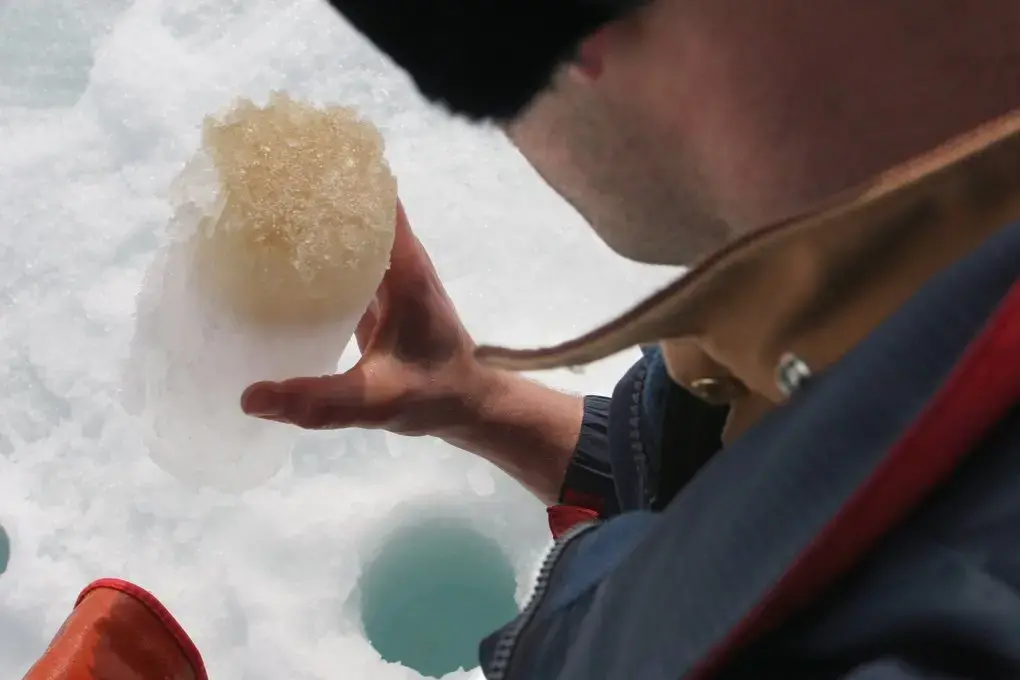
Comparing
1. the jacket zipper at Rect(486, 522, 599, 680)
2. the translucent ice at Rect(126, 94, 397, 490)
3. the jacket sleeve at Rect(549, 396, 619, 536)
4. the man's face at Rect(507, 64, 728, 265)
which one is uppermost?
the man's face at Rect(507, 64, 728, 265)

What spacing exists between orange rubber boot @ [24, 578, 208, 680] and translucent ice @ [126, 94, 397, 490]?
0.78ft

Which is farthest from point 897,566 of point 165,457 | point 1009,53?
point 165,457

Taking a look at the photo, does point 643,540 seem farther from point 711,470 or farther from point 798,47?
point 798,47

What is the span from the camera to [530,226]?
107cm

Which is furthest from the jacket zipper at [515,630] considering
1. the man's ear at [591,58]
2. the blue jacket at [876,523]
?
the man's ear at [591,58]

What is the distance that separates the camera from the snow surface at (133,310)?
83 centimetres

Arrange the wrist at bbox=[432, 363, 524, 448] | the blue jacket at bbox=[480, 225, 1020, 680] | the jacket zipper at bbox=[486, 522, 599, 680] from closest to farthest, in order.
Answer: the blue jacket at bbox=[480, 225, 1020, 680], the jacket zipper at bbox=[486, 522, 599, 680], the wrist at bbox=[432, 363, 524, 448]

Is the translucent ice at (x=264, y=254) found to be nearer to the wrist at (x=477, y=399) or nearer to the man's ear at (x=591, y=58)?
Result: the wrist at (x=477, y=399)

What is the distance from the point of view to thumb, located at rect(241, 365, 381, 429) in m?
0.55

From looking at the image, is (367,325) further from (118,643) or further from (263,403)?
(118,643)

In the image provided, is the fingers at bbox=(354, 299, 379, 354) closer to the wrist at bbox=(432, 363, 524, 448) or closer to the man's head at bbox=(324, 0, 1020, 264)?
the wrist at bbox=(432, 363, 524, 448)

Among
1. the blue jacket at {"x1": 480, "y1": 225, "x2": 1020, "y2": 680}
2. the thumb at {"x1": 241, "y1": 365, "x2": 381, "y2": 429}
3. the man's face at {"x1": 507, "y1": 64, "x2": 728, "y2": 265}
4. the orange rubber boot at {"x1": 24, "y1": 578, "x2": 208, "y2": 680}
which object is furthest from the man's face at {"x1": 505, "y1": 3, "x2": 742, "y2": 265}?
the orange rubber boot at {"x1": 24, "y1": 578, "x2": 208, "y2": 680}

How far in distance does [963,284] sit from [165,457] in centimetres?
60

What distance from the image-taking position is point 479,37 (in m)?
0.26
